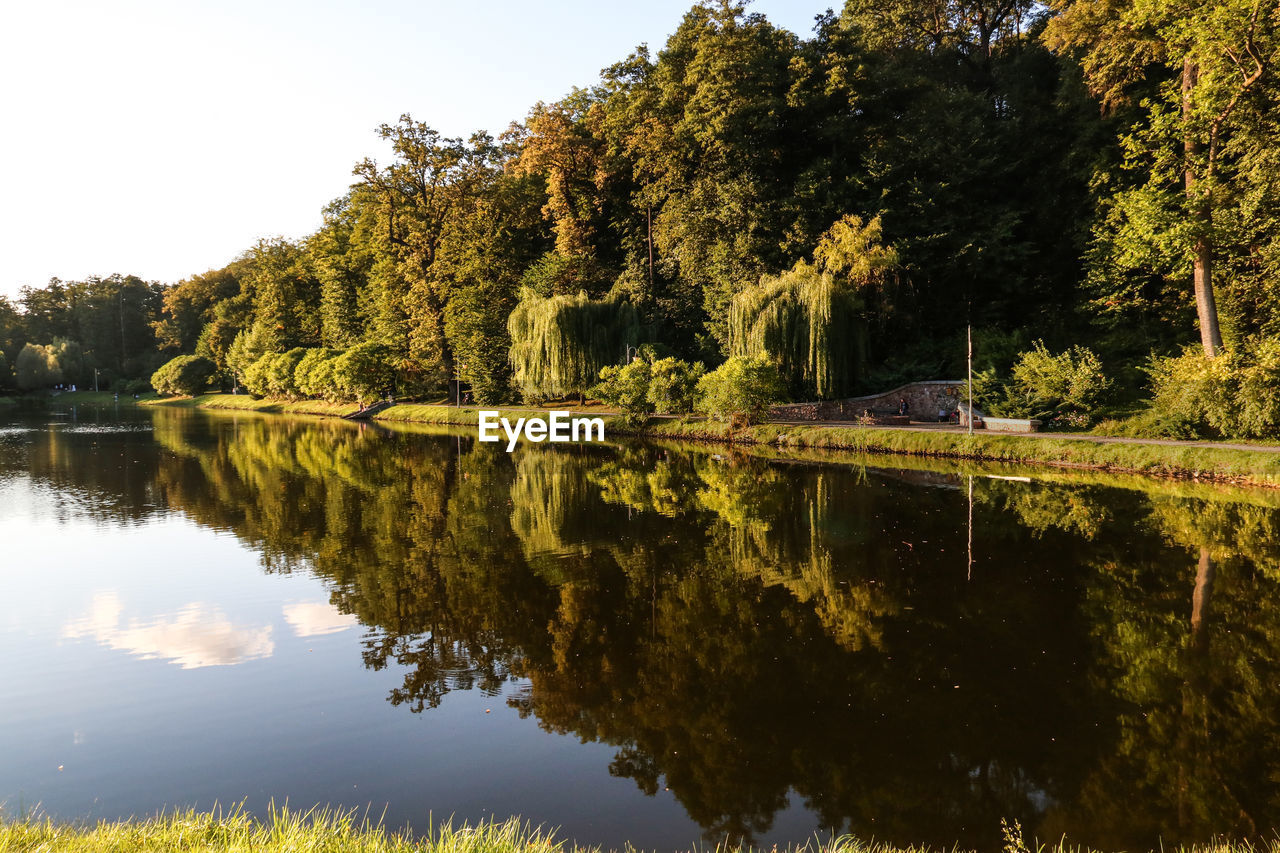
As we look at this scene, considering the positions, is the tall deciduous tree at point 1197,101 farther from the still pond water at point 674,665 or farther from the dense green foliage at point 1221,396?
the still pond water at point 674,665

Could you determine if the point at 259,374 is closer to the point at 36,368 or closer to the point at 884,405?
the point at 36,368

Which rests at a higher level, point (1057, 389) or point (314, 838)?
point (1057, 389)

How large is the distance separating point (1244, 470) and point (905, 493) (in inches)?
349

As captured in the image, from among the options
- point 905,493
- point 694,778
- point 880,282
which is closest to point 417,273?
point 880,282

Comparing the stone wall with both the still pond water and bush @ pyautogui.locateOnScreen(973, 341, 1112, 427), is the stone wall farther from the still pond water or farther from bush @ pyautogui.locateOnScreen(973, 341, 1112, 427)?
the still pond water

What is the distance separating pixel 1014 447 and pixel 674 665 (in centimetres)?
2050

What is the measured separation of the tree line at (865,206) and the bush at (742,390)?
213cm

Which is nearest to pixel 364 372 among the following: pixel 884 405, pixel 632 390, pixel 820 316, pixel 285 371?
pixel 285 371

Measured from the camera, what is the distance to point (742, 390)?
1216 inches

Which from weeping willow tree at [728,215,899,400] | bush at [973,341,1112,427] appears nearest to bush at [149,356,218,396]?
weeping willow tree at [728,215,899,400]

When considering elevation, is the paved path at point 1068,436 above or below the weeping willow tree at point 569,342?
below

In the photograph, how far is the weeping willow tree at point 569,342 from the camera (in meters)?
41.0

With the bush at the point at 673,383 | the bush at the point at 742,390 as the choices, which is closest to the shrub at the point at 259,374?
the bush at the point at 673,383

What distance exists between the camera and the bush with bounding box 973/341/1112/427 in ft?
85.2
